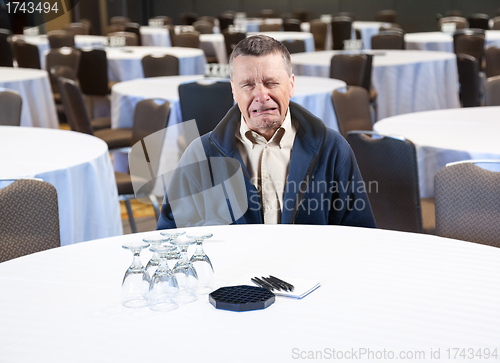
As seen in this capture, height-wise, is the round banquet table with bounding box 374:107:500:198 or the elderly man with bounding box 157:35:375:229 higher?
the elderly man with bounding box 157:35:375:229

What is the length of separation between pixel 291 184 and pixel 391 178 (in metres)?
0.80

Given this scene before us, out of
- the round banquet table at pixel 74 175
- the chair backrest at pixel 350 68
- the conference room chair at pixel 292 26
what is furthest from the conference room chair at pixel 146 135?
the conference room chair at pixel 292 26

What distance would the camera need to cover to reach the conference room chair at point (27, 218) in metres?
2.22

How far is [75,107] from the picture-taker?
4.93 meters

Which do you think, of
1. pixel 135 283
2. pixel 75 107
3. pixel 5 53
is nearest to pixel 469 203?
pixel 135 283

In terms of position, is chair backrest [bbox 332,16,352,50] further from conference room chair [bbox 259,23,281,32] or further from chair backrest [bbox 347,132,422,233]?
chair backrest [bbox 347,132,422,233]

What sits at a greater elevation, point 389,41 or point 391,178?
point 389,41

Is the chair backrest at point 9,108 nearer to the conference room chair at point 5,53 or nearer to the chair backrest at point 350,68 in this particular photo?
the chair backrest at point 350,68

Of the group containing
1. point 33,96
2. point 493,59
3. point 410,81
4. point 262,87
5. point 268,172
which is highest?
point 262,87

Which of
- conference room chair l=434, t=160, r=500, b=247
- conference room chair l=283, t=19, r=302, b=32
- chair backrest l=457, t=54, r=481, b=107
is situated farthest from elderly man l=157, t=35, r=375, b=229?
conference room chair l=283, t=19, r=302, b=32

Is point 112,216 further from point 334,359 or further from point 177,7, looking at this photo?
point 177,7

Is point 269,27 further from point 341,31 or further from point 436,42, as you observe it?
point 436,42

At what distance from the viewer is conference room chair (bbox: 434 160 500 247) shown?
91.6 inches

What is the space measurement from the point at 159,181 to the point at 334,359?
2630 mm
